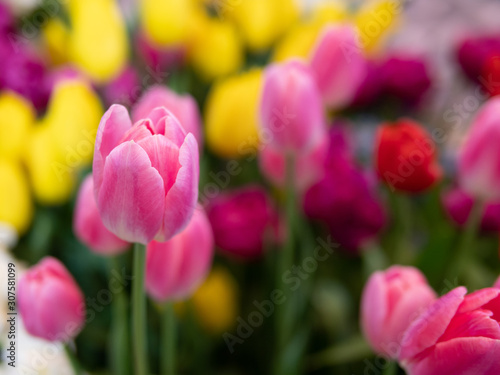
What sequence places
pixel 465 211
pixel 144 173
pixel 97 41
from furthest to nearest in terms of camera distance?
pixel 97 41 < pixel 465 211 < pixel 144 173

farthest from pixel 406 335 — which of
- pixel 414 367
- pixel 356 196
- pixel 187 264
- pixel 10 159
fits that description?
pixel 10 159

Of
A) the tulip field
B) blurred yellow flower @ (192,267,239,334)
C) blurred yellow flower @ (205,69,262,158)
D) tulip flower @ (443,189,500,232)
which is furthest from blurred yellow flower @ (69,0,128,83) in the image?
tulip flower @ (443,189,500,232)

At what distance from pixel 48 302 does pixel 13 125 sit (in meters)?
0.22

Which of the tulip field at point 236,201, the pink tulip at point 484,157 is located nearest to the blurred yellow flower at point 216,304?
the tulip field at point 236,201

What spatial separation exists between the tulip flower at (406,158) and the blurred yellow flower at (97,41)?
0.29 m

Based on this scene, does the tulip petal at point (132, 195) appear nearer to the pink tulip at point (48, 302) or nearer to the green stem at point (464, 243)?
the pink tulip at point (48, 302)

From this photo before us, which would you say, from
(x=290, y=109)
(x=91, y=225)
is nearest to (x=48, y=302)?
(x=91, y=225)

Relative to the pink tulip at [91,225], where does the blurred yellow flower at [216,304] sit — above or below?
below

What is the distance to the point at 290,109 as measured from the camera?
33 centimetres

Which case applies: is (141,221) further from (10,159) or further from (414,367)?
(10,159)

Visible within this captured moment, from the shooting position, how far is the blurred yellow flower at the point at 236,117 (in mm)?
470

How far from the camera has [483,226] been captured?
18.7 inches

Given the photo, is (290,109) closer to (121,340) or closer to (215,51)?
(121,340)

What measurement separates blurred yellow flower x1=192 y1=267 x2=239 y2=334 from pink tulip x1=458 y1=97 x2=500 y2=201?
0.21 m
